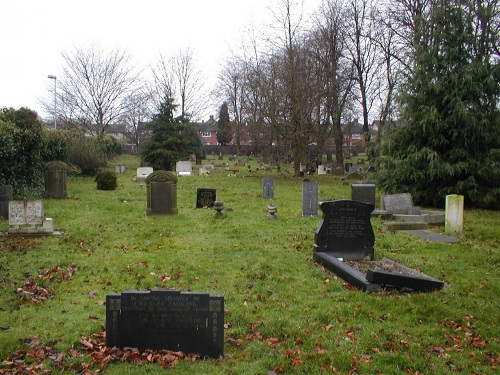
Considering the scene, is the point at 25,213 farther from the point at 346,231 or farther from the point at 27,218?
the point at 346,231

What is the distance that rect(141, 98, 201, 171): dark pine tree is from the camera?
114 ft

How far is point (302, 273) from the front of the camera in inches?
325

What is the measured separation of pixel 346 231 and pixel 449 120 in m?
10.8

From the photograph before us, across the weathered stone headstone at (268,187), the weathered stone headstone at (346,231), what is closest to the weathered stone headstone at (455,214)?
the weathered stone headstone at (346,231)

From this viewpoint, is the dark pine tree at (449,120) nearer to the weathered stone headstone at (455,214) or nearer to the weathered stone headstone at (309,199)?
the weathered stone headstone at (455,214)

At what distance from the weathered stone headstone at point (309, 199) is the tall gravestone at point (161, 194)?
4171 millimetres

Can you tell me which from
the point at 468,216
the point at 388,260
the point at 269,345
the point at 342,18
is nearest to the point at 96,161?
the point at 342,18

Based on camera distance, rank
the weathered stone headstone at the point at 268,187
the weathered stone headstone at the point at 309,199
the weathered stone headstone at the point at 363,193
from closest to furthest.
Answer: the weathered stone headstone at the point at 309,199
the weathered stone headstone at the point at 363,193
the weathered stone headstone at the point at 268,187

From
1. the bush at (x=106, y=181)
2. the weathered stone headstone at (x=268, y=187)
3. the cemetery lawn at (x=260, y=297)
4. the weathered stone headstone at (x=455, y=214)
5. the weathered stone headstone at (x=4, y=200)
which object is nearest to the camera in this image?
the cemetery lawn at (x=260, y=297)

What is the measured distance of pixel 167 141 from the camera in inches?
1373

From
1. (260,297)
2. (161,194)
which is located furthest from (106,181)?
(260,297)

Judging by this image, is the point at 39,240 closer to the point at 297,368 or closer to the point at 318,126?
the point at 297,368

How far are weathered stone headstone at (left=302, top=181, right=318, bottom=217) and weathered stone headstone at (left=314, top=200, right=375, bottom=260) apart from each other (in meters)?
5.32

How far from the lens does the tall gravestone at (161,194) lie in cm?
1423
